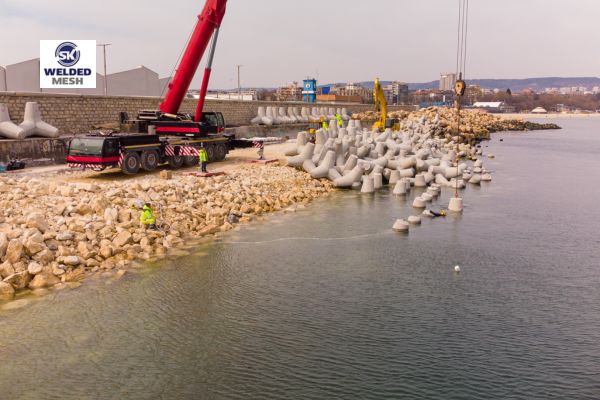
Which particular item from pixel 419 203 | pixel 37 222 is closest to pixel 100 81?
pixel 419 203

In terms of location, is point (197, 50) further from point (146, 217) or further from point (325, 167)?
point (146, 217)

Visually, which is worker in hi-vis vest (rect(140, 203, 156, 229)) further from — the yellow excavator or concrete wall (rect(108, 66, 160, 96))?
concrete wall (rect(108, 66, 160, 96))

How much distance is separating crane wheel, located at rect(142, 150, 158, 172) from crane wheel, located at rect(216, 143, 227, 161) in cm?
397

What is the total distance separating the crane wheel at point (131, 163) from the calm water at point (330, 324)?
7035 millimetres

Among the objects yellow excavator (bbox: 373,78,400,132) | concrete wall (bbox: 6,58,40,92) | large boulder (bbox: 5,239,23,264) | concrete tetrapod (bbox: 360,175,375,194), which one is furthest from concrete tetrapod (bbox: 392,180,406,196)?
concrete wall (bbox: 6,58,40,92)

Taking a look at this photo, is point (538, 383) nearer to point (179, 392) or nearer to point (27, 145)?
point (179, 392)

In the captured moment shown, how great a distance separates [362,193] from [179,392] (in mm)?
15503

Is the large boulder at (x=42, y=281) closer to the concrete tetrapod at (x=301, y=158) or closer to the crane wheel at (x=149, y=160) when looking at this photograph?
the crane wheel at (x=149, y=160)

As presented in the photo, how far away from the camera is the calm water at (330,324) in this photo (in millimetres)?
7035

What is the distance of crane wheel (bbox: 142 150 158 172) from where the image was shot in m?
20.1

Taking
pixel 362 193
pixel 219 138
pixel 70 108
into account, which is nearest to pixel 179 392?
pixel 362 193

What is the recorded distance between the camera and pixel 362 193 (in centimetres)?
2141

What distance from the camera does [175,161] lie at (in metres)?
21.5

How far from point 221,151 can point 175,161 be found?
3313 mm
